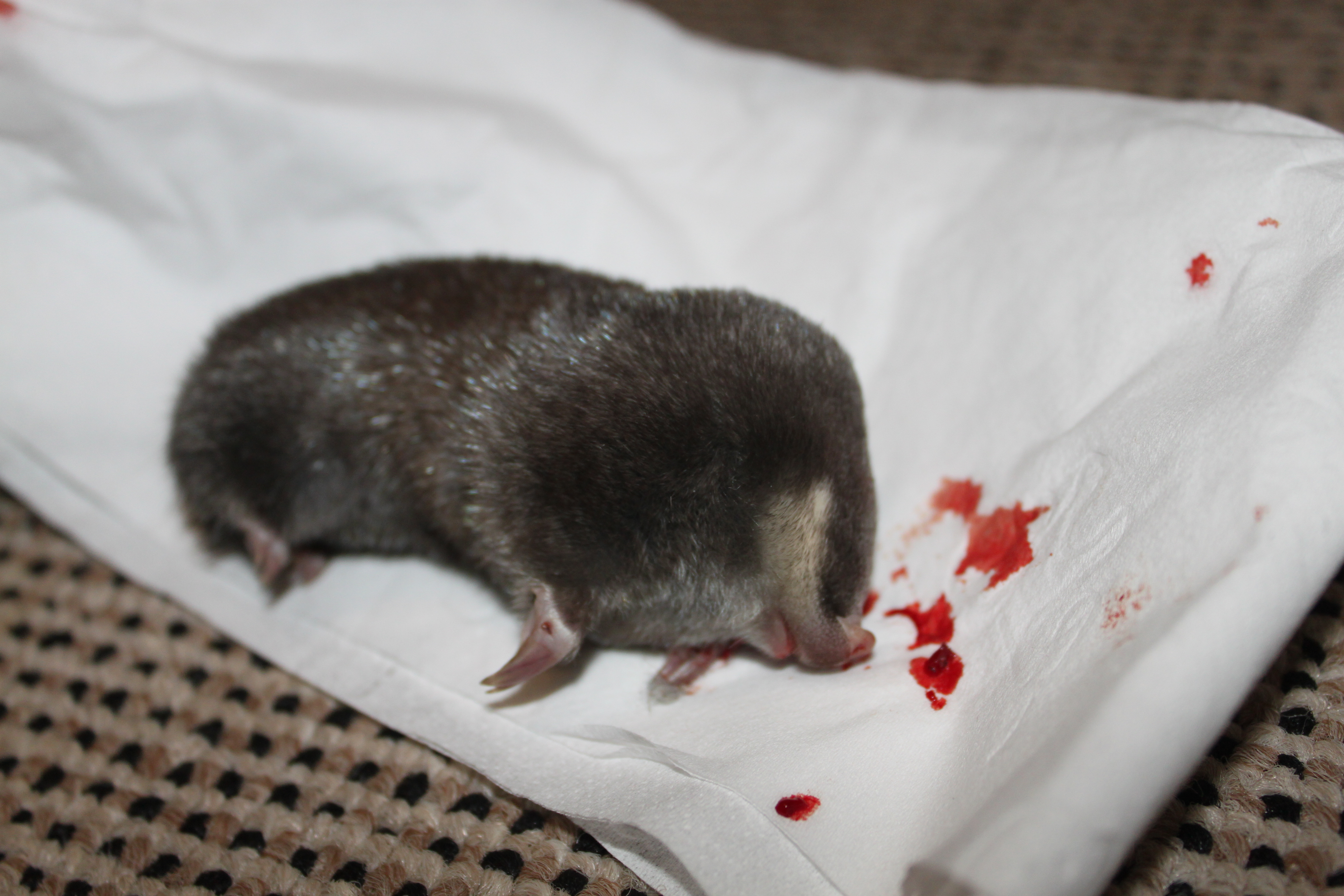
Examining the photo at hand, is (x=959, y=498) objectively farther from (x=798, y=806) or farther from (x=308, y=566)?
(x=308, y=566)

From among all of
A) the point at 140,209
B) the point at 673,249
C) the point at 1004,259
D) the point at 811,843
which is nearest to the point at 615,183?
the point at 673,249

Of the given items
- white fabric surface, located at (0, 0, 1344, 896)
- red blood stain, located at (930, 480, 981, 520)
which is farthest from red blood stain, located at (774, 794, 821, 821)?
red blood stain, located at (930, 480, 981, 520)

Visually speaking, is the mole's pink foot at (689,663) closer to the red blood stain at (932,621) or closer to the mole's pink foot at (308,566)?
the red blood stain at (932,621)

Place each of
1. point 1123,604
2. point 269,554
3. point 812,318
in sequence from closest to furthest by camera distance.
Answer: point 1123,604 → point 269,554 → point 812,318

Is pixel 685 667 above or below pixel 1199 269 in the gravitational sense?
below

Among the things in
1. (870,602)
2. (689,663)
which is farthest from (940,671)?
(689,663)

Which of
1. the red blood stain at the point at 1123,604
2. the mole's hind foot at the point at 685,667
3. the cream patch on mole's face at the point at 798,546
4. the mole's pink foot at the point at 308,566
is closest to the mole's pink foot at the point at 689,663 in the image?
the mole's hind foot at the point at 685,667
